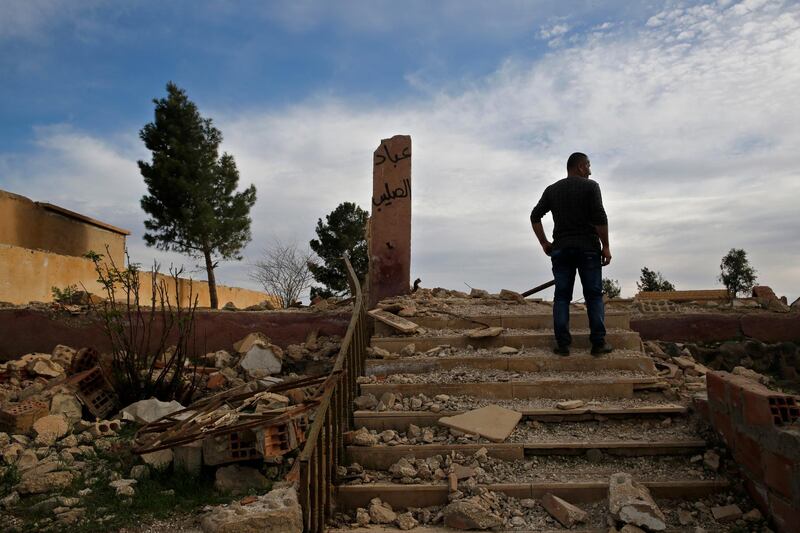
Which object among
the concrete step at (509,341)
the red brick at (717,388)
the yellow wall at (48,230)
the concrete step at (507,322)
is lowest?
the red brick at (717,388)

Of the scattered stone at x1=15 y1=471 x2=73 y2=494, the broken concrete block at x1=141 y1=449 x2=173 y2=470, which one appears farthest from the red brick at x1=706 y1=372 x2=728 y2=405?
the scattered stone at x1=15 y1=471 x2=73 y2=494

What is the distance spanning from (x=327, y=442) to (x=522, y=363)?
209 cm

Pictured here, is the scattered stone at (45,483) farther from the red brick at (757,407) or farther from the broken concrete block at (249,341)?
the red brick at (757,407)

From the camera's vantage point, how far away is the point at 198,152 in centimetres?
2123

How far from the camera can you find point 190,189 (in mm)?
20141

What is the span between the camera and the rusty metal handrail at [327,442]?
2826 mm

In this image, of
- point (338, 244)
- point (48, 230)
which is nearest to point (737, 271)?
point (338, 244)

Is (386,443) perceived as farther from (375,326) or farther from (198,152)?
(198,152)

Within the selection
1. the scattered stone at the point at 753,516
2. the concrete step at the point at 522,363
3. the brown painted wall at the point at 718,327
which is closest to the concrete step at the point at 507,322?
the concrete step at the point at 522,363

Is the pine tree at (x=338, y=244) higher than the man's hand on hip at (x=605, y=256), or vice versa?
the pine tree at (x=338, y=244)

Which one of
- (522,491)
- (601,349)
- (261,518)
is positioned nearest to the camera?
(261,518)

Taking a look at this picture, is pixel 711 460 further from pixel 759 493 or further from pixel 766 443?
pixel 766 443

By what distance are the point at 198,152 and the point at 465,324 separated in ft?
59.1

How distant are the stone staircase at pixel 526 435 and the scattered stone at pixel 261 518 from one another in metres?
0.70
